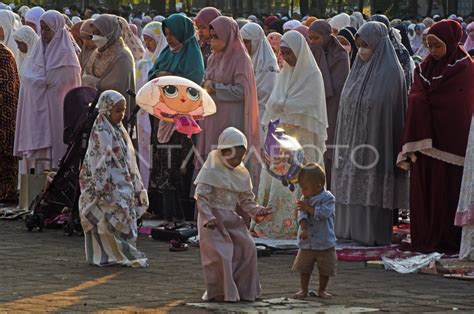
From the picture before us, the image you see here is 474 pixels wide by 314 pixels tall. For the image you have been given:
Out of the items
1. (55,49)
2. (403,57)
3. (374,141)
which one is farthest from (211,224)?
(55,49)

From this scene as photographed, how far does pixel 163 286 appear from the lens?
942 centimetres

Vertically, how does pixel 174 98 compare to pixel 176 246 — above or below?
above

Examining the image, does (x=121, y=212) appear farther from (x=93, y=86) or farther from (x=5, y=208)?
(x=5, y=208)

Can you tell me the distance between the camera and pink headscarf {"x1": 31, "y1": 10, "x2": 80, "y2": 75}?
1423 cm

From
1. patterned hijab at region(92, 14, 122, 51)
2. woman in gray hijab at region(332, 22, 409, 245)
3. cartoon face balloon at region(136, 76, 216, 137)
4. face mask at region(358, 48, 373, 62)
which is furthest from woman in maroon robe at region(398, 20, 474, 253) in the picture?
patterned hijab at region(92, 14, 122, 51)

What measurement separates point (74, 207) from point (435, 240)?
3151 mm

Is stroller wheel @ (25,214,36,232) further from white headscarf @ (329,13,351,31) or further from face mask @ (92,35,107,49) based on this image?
white headscarf @ (329,13,351,31)

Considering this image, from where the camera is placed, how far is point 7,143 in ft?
49.2

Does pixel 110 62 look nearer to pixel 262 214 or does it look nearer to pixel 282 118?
pixel 282 118

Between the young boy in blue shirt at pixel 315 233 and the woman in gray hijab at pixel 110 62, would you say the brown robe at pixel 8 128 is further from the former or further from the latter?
the young boy in blue shirt at pixel 315 233

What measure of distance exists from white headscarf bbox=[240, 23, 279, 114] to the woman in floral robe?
341cm

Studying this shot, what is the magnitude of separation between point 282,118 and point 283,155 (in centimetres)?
158

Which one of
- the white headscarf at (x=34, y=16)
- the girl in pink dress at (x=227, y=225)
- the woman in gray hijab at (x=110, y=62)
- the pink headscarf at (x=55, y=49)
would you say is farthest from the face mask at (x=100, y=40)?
the white headscarf at (x=34, y=16)

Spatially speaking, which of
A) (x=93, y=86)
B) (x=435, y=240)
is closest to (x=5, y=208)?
(x=93, y=86)
